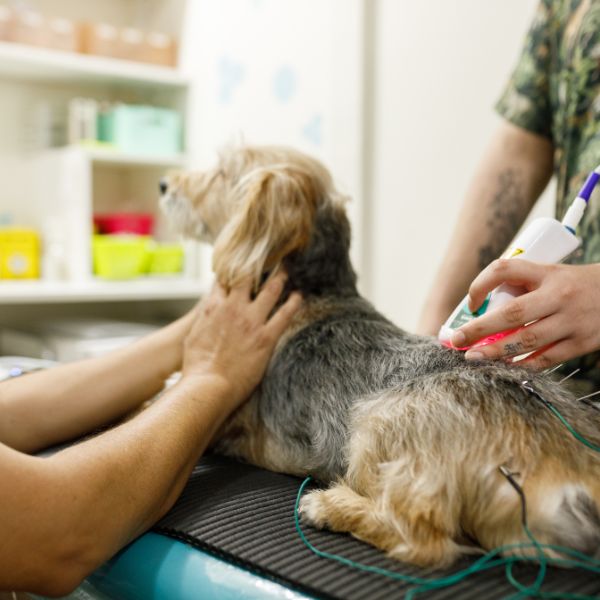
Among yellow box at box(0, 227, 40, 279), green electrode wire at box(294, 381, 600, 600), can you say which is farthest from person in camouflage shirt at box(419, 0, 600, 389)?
yellow box at box(0, 227, 40, 279)

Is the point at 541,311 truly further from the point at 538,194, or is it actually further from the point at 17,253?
the point at 17,253

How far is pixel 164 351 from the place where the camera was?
1.37m

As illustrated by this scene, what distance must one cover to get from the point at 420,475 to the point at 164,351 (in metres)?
0.65

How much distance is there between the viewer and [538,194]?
5.25 ft

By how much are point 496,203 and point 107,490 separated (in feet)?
3.47

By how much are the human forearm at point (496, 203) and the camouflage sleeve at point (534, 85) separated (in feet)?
0.09

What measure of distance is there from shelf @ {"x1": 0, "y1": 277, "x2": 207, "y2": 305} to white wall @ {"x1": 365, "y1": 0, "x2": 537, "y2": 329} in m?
0.93

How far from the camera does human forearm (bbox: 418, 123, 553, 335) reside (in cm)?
152

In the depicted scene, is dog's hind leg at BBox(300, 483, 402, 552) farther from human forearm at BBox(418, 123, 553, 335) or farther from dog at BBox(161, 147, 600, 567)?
human forearm at BBox(418, 123, 553, 335)

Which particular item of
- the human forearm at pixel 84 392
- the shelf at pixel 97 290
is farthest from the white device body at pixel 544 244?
the shelf at pixel 97 290

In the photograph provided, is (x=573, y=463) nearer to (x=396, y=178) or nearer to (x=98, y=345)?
(x=396, y=178)

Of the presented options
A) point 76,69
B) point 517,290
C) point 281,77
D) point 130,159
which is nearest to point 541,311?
A: point 517,290

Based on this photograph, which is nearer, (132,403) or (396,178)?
(132,403)

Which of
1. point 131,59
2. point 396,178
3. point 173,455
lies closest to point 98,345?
point 396,178
